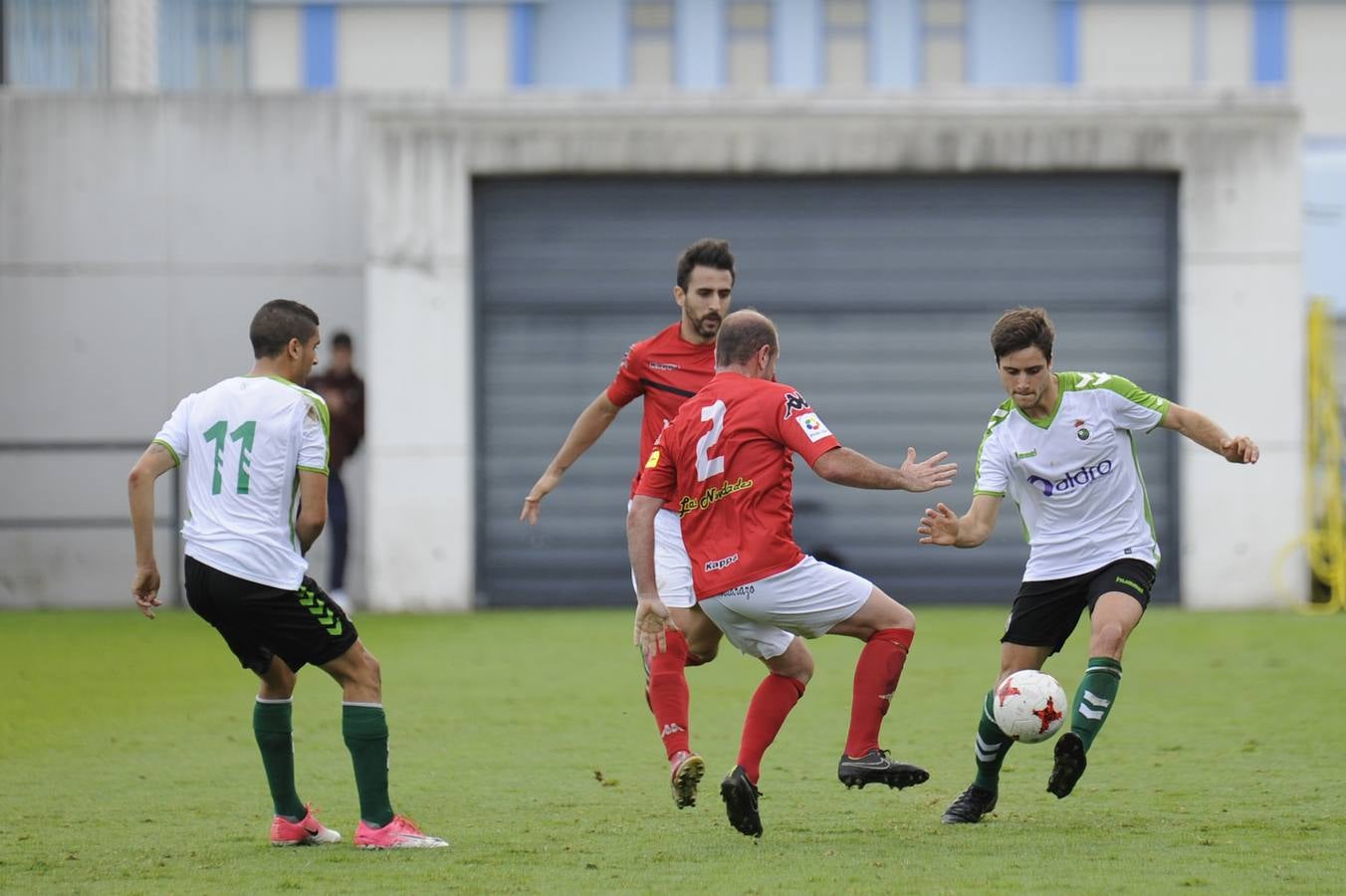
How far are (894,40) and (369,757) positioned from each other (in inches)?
1817

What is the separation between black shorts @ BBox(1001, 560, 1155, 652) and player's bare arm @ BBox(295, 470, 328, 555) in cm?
245

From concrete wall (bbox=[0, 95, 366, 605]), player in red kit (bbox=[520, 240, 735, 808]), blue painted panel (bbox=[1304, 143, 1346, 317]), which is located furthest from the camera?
blue painted panel (bbox=[1304, 143, 1346, 317])

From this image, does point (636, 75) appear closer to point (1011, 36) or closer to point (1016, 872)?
point (1011, 36)

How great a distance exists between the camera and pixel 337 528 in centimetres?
1627

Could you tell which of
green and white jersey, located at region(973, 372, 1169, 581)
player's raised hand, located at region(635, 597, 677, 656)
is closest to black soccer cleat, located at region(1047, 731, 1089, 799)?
green and white jersey, located at region(973, 372, 1169, 581)

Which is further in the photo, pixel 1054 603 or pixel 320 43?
pixel 320 43

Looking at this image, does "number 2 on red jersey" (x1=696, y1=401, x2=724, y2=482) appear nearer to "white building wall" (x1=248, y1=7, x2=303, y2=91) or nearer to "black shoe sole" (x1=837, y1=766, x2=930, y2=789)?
"black shoe sole" (x1=837, y1=766, x2=930, y2=789)

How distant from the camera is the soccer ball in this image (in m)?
6.68

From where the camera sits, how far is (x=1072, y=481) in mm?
7105

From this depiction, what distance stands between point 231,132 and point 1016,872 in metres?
14.6

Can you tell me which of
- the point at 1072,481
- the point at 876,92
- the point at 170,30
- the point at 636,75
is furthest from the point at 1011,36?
the point at 1072,481

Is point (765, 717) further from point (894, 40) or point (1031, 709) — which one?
point (894, 40)

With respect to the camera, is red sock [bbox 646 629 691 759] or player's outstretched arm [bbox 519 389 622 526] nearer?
red sock [bbox 646 629 691 759]

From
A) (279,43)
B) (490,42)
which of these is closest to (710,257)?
(490,42)
